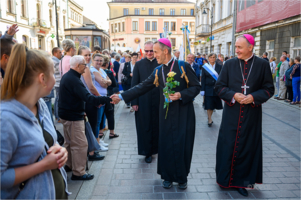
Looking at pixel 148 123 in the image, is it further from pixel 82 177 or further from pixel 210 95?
pixel 210 95

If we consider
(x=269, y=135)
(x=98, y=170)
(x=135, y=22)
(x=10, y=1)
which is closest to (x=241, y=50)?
(x=98, y=170)

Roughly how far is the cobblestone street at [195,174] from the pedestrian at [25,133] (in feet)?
6.61

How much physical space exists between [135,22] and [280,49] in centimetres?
5207

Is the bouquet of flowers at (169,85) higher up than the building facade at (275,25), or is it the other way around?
the building facade at (275,25)

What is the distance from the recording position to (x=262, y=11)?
680 inches

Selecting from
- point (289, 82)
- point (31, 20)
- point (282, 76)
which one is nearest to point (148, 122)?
point (289, 82)

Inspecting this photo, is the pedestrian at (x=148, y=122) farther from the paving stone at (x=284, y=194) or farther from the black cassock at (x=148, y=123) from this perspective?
the paving stone at (x=284, y=194)

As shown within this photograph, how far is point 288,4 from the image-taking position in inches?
549

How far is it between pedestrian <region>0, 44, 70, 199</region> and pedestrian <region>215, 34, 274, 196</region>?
2.51m

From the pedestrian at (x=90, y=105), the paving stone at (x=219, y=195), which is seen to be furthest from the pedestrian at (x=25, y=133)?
the pedestrian at (x=90, y=105)

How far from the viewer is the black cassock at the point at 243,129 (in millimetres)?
3393

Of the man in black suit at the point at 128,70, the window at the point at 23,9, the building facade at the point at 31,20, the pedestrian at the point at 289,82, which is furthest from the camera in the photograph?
the window at the point at 23,9

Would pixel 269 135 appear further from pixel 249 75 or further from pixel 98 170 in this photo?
pixel 98 170

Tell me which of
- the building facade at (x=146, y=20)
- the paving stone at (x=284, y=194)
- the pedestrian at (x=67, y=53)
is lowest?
the paving stone at (x=284, y=194)
